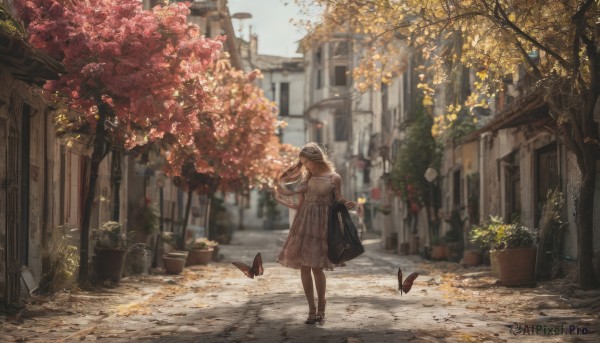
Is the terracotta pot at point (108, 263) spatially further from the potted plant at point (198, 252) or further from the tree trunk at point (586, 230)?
the potted plant at point (198, 252)

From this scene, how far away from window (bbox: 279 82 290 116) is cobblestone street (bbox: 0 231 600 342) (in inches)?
2095

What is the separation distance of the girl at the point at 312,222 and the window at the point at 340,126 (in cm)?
5242

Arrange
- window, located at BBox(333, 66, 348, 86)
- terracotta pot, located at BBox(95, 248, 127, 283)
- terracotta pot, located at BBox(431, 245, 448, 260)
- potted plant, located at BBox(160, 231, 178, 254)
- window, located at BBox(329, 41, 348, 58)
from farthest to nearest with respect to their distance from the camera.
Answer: window, located at BBox(333, 66, 348, 86) < window, located at BBox(329, 41, 348, 58) < terracotta pot, located at BBox(431, 245, 448, 260) < potted plant, located at BBox(160, 231, 178, 254) < terracotta pot, located at BBox(95, 248, 127, 283)

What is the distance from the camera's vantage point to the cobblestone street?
8625 mm

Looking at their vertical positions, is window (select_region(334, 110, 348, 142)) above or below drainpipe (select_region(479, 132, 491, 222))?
above

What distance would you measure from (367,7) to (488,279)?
540cm

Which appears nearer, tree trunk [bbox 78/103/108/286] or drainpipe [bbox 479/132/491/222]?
tree trunk [bbox 78/103/108/286]

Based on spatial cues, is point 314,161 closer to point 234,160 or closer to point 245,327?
point 245,327

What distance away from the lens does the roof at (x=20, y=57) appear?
31.3 feet

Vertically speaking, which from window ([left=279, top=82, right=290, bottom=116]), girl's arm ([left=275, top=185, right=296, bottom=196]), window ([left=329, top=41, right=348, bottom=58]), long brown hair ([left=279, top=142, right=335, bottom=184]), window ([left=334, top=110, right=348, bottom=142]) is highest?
window ([left=329, top=41, right=348, bottom=58])

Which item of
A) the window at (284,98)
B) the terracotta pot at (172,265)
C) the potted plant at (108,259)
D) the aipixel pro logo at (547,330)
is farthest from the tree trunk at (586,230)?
the window at (284,98)

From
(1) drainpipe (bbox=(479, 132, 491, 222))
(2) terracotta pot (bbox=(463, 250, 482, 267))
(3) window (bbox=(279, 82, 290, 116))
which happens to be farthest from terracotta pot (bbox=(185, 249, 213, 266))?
(3) window (bbox=(279, 82, 290, 116))

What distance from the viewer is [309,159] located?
9961 millimetres

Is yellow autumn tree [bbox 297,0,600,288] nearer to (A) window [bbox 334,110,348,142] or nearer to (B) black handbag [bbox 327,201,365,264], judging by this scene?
(B) black handbag [bbox 327,201,365,264]
